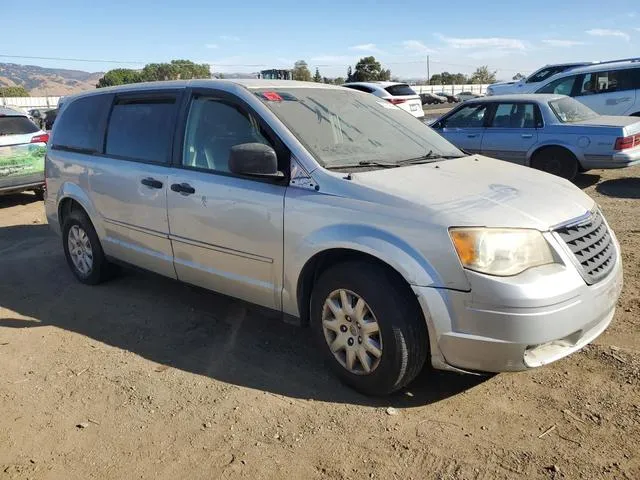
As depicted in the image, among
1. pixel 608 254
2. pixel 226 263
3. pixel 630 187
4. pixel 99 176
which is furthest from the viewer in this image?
pixel 630 187

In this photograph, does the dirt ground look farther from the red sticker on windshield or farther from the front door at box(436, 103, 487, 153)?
the front door at box(436, 103, 487, 153)

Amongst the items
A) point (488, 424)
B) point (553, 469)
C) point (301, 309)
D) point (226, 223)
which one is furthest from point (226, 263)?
point (553, 469)

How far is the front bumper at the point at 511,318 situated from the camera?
9.25 ft

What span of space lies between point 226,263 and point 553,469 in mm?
2364

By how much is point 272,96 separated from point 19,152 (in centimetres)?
696

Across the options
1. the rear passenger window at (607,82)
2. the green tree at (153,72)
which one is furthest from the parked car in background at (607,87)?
the green tree at (153,72)

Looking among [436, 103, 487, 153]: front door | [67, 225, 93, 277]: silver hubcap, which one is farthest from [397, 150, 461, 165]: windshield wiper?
[436, 103, 487, 153]: front door

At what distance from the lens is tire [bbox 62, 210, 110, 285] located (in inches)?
Result: 211

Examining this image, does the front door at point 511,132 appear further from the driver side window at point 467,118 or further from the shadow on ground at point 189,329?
the shadow on ground at point 189,329

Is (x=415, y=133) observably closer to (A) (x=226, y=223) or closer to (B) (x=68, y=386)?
(A) (x=226, y=223)

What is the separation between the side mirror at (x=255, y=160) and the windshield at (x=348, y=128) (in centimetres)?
26

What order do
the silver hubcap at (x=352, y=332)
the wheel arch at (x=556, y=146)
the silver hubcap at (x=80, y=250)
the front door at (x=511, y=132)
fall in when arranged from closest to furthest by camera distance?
1. the silver hubcap at (x=352, y=332)
2. the silver hubcap at (x=80, y=250)
3. the wheel arch at (x=556, y=146)
4. the front door at (x=511, y=132)

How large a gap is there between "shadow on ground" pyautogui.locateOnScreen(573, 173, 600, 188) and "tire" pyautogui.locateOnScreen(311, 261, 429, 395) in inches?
283

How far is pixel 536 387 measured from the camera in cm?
339
